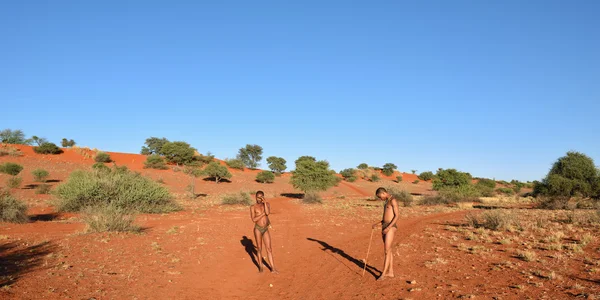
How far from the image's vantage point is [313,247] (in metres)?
12.7

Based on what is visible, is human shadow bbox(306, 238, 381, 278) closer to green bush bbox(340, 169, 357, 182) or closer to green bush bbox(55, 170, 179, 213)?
green bush bbox(55, 170, 179, 213)

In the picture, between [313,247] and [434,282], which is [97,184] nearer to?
[313,247]

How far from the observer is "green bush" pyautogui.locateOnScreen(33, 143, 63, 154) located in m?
59.1

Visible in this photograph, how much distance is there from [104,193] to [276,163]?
211ft

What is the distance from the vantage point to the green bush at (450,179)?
3775cm

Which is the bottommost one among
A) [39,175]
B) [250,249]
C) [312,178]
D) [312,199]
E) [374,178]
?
[250,249]

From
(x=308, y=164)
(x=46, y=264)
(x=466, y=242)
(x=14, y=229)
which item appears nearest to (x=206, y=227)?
(x=14, y=229)

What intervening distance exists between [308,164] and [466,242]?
31139mm

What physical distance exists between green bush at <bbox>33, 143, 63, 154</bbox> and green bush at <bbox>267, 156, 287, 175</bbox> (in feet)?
134

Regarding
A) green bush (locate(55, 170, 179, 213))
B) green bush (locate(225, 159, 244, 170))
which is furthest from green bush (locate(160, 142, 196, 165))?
green bush (locate(225, 159, 244, 170))

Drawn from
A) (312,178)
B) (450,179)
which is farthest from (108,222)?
(450,179)

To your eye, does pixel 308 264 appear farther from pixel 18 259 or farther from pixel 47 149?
pixel 47 149

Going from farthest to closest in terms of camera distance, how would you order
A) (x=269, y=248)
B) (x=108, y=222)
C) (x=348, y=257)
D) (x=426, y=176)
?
(x=426, y=176) → (x=108, y=222) → (x=348, y=257) → (x=269, y=248)

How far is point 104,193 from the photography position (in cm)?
2044
